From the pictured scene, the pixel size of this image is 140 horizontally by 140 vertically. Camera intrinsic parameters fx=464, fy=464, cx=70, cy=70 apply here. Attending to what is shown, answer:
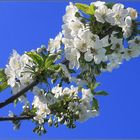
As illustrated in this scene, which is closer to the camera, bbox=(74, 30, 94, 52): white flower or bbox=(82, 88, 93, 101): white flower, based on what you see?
bbox=(74, 30, 94, 52): white flower

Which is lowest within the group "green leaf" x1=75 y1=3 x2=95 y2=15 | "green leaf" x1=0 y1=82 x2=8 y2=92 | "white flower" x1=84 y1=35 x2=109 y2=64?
"white flower" x1=84 y1=35 x2=109 y2=64

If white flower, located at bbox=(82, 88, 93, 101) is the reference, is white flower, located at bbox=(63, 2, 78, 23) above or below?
above

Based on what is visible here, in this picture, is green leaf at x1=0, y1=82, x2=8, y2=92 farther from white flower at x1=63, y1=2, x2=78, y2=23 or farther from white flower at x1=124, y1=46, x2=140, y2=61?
white flower at x1=124, y1=46, x2=140, y2=61

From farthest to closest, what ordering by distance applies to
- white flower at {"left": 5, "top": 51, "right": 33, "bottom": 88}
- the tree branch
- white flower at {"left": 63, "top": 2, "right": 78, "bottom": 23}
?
white flower at {"left": 63, "top": 2, "right": 78, "bottom": 23}
white flower at {"left": 5, "top": 51, "right": 33, "bottom": 88}
the tree branch

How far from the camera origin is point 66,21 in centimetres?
450

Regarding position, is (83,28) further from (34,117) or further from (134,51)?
(34,117)

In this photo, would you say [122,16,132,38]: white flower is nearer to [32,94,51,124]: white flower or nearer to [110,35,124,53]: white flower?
[110,35,124,53]: white flower

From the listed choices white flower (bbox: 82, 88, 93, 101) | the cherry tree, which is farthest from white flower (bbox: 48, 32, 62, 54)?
white flower (bbox: 82, 88, 93, 101)

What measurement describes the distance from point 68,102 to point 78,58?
1714mm

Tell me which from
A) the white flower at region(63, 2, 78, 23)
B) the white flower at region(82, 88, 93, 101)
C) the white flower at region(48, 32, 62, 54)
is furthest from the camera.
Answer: the white flower at region(82, 88, 93, 101)

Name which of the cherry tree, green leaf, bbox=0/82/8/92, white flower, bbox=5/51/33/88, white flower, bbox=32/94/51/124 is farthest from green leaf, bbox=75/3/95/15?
white flower, bbox=32/94/51/124

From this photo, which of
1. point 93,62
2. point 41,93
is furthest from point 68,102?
point 93,62

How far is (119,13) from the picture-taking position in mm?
4383

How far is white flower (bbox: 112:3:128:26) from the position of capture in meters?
4.34
